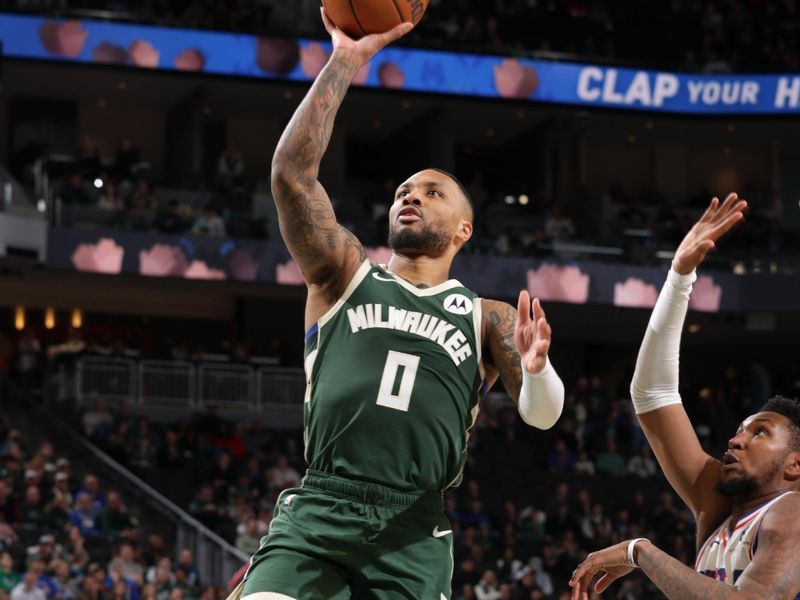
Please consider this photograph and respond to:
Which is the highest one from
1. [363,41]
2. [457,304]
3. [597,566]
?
[363,41]

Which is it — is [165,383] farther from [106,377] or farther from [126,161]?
[126,161]

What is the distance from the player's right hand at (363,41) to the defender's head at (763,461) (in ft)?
6.21

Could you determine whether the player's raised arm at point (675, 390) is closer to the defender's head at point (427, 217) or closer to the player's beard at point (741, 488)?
the player's beard at point (741, 488)

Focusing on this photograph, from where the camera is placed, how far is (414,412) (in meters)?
4.89

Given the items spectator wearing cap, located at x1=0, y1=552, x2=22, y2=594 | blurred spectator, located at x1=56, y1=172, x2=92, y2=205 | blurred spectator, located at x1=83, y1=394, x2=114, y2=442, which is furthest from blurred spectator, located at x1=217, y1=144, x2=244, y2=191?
spectator wearing cap, located at x1=0, y1=552, x2=22, y2=594

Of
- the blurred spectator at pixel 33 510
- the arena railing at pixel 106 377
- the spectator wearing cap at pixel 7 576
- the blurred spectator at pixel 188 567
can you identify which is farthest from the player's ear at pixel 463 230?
the arena railing at pixel 106 377

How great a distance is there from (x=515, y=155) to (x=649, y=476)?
434 inches

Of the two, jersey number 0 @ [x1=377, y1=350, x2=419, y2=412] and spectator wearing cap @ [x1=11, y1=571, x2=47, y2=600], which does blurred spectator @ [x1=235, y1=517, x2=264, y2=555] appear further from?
A: jersey number 0 @ [x1=377, y1=350, x2=419, y2=412]

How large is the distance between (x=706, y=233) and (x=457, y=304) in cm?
94

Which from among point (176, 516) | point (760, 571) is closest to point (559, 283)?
point (176, 516)

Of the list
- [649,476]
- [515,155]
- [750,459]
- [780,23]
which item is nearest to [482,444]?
[649,476]

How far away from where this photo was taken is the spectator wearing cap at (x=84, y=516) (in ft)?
53.9

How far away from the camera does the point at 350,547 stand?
4.79 m

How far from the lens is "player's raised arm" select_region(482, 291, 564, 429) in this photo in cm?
464
